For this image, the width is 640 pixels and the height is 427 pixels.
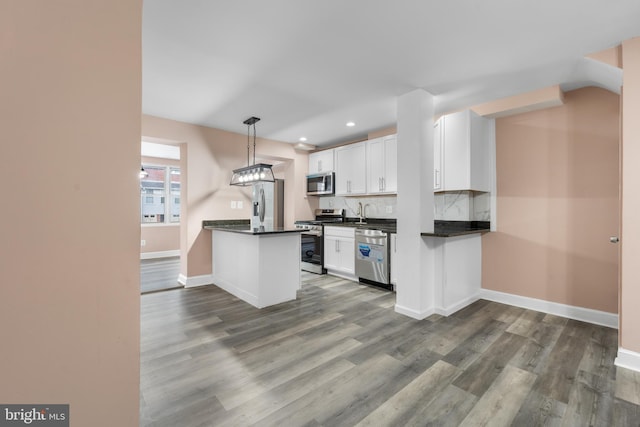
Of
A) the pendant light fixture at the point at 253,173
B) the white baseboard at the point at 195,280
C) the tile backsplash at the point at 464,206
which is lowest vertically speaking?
the white baseboard at the point at 195,280

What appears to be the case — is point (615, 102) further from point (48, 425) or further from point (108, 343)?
point (48, 425)

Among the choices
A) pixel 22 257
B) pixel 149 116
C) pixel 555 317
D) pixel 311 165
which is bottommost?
pixel 555 317

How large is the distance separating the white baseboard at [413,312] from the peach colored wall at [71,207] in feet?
8.75

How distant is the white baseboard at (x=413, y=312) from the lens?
9.74 feet

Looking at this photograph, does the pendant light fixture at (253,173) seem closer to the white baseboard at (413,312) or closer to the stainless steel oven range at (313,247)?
the stainless steel oven range at (313,247)

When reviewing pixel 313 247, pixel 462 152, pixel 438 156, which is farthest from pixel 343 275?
pixel 462 152

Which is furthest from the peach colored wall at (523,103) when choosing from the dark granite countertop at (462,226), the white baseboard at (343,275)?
the white baseboard at (343,275)

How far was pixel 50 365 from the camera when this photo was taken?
2.73 feet

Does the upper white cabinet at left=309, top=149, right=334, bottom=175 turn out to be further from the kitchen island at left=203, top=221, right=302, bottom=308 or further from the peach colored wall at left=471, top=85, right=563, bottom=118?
the peach colored wall at left=471, top=85, right=563, bottom=118

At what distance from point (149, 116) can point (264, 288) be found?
2896 millimetres

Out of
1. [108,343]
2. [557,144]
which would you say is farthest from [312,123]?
[108,343]

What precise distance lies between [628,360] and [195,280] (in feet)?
15.6

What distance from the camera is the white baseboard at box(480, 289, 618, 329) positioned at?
279 cm

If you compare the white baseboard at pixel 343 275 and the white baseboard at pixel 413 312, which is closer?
the white baseboard at pixel 413 312
